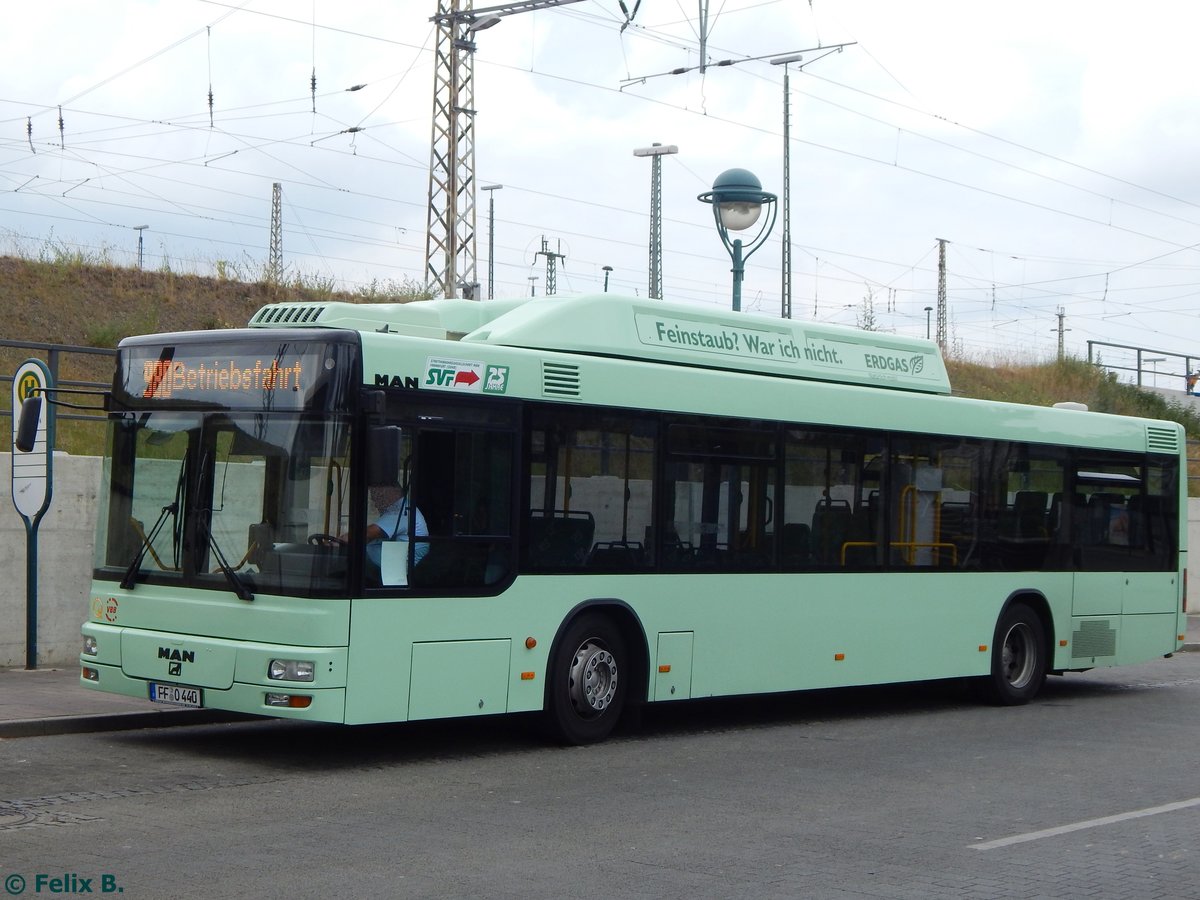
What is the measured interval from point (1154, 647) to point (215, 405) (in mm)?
10938

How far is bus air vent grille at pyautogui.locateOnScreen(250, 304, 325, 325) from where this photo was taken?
11.0 m

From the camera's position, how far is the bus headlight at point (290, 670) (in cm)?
962

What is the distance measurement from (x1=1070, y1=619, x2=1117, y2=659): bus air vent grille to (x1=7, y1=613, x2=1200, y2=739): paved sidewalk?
8541mm

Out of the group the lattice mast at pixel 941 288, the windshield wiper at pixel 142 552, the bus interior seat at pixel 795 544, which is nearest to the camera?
the windshield wiper at pixel 142 552

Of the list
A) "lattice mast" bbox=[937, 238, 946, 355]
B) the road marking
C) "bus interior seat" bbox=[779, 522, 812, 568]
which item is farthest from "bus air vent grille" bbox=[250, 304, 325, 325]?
"lattice mast" bbox=[937, 238, 946, 355]

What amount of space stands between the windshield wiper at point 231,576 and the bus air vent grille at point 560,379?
8.22 feet

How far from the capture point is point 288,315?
11156 millimetres

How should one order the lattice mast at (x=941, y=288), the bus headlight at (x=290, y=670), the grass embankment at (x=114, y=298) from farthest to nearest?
the lattice mast at (x=941, y=288), the grass embankment at (x=114, y=298), the bus headlight at (x=290, y=670)

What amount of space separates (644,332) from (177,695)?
4.51 m

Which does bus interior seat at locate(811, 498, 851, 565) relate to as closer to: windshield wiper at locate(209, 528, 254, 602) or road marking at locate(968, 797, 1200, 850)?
road marking at locate(968, 797, 1200, 850)

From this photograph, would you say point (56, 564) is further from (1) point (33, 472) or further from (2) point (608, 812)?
(2) point (608, 812)

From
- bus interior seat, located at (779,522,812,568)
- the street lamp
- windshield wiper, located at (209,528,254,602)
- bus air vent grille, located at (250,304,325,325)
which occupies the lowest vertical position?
windshield wiper, located at (209,528,254,602)

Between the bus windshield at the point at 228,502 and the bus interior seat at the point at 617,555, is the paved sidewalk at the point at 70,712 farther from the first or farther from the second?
the bus interior seat at the point at 617,555

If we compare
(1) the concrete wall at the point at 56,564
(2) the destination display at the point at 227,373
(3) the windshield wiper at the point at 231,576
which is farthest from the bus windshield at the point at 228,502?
(1) the concrete wall at the point at 56,564
